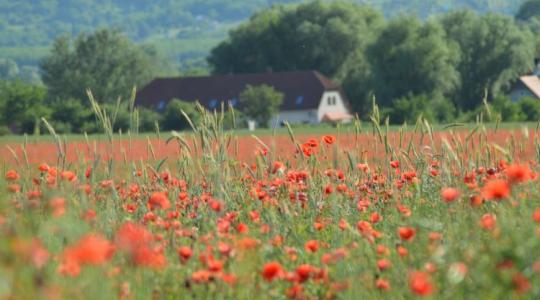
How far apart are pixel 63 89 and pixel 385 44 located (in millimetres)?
27083

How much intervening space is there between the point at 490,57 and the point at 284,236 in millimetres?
71339

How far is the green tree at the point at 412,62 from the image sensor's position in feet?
243

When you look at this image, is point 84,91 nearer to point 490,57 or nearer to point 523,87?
point 490,57

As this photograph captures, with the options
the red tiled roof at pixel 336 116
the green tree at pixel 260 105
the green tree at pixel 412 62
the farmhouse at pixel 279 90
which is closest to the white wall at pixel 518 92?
the green tree at pixel 412 62

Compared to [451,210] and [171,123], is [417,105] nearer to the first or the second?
[171,123]

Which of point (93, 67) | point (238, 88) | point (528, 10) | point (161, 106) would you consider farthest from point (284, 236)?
point (528, 10)

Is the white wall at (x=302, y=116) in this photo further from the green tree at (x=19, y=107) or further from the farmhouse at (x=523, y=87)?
the green tree at (x=19, y=107)

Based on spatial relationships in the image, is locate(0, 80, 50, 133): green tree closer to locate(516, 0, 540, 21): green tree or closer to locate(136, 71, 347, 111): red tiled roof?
locate(136, 71, 347, 111): red tiled roof

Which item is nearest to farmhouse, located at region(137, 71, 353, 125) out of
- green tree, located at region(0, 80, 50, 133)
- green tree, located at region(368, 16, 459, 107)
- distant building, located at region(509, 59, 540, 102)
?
green tree, located at region(368, 16, 459, 107)

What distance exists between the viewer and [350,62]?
305 ft

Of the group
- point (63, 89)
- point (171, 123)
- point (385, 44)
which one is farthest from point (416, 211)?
point (63, 89)

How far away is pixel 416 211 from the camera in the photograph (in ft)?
23.6

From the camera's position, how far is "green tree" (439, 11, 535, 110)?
76.4 m

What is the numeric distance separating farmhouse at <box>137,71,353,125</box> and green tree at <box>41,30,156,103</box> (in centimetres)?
425
